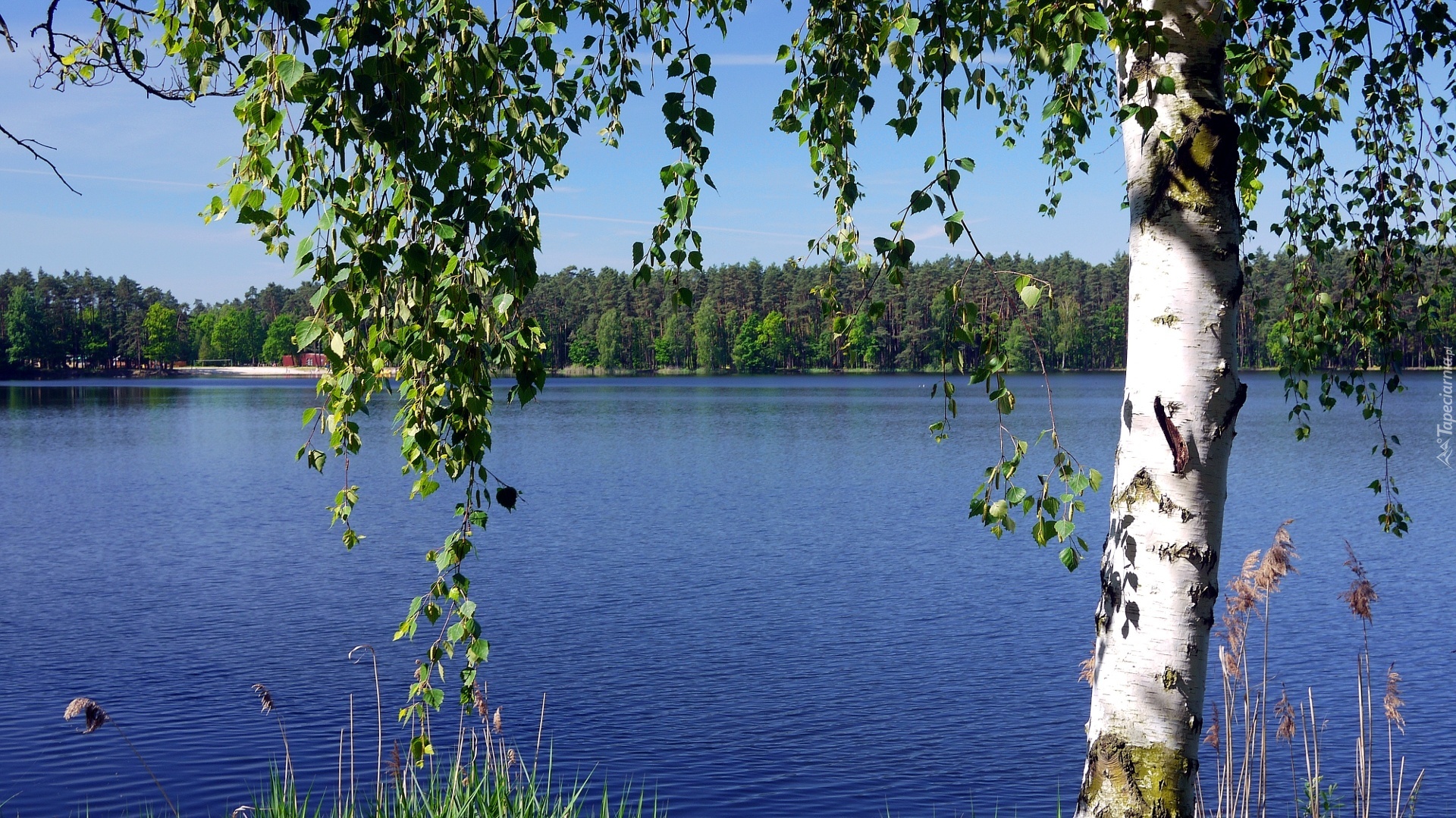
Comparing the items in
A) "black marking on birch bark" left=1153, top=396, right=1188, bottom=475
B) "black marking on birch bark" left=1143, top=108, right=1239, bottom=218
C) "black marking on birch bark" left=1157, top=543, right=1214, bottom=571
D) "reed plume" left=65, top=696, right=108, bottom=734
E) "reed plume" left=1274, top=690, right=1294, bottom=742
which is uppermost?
"black marking on birch bark" left=1143, top=108, right=1239, bottom=218

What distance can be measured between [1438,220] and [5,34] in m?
6.67

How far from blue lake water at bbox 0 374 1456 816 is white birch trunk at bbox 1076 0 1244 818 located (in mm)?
6342

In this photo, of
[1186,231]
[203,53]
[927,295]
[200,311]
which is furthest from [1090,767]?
[200,311]

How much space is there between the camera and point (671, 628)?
15023 millimetres

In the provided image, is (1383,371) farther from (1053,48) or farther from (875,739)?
(875,739)

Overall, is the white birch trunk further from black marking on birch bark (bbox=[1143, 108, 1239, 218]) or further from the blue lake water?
the blue lake water

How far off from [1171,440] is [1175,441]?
0.01 meters

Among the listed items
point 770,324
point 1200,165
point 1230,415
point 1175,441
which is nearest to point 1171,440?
point 1175,441

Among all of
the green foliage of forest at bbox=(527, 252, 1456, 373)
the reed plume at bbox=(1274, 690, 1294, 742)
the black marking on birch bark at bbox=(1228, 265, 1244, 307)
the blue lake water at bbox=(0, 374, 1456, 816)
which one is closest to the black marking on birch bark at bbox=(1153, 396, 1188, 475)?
the black marking on birch bark at bbox=(1228, 265, 1244, 307)

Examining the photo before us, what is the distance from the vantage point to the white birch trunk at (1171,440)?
11.2 ft

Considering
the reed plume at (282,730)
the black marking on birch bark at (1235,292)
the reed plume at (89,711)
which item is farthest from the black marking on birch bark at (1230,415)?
the reed plume at (282,730)

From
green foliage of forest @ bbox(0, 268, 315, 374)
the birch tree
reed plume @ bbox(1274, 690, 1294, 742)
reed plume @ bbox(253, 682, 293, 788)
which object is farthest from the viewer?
green foliage of forest @ bbox(0, 268, 315, 374)

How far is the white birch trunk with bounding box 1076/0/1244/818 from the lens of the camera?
342 cm

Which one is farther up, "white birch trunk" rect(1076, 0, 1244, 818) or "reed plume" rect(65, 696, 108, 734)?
"white birch trunk" rect(1076, 0, 1244, 818)
